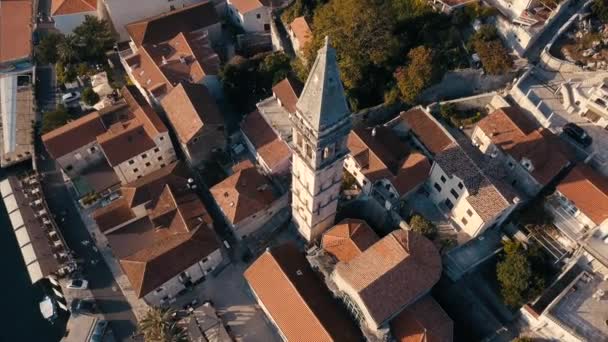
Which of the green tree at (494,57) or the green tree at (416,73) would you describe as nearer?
the green tree at (416,73)

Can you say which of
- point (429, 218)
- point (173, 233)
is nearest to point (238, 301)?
point (173, 233)

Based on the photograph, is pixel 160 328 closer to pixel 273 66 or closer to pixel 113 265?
pixel 113 265

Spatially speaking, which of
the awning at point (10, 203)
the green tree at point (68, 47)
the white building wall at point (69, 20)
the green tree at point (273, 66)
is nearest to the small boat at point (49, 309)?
the awning at point (10, 203)

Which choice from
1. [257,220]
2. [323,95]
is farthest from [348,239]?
[323,95]

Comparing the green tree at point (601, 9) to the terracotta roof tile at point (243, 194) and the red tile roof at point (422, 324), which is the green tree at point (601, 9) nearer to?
the red tile roof at point (422, 324)

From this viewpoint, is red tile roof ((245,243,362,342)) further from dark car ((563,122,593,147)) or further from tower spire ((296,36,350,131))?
dark car ((563,122,593,147))

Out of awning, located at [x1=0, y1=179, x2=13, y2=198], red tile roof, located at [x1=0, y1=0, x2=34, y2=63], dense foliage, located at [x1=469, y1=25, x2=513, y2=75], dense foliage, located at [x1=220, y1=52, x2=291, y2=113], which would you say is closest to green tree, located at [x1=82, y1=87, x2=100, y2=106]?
awning, located at [x1=0, y1=179, x2=13, y2=198]
